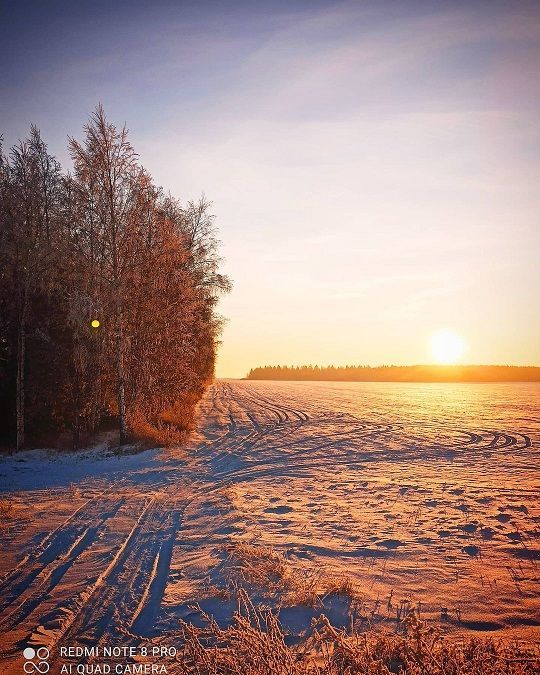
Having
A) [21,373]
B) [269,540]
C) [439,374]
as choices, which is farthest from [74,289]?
[439,374]

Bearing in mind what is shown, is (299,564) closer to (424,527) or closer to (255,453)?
(424,527)

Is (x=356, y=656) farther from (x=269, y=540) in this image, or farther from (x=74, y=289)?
(x=74, y=289)

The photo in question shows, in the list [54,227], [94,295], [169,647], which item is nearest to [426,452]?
[169,647]

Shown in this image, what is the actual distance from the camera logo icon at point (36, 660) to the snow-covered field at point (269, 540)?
0.07 metres

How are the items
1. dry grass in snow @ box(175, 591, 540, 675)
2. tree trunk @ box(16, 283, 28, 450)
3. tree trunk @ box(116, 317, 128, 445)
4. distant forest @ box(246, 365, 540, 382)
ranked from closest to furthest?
dry grass in snow @ box(175, 591, 540, 675) < tree trunk @ box(16, 283, 28, 450) < tree trunk @ box(116, 317, 128, 445) < distant forest @ box(246, 365, 540, 382)

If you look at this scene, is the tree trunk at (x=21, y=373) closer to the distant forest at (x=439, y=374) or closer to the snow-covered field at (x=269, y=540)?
the snow-covered field at (x=269, y=540)

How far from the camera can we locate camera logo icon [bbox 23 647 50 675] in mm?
3549

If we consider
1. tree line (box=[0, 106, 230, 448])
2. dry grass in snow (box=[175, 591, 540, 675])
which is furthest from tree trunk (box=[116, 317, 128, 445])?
dry grass in snow (box=[175, 591, 540, 675])

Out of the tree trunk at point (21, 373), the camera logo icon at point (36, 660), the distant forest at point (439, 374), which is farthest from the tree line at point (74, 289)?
the distant forest at point (439, 374)

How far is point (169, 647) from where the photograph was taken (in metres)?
3.78

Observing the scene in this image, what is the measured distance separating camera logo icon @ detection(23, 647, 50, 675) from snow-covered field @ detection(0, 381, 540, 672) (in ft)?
0.23

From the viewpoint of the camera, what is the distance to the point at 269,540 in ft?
20.8

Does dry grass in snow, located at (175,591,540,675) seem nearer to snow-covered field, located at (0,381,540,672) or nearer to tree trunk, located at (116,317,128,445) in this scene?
snow-covered field, located at (0,381,540,672)

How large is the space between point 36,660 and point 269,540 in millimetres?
3397
